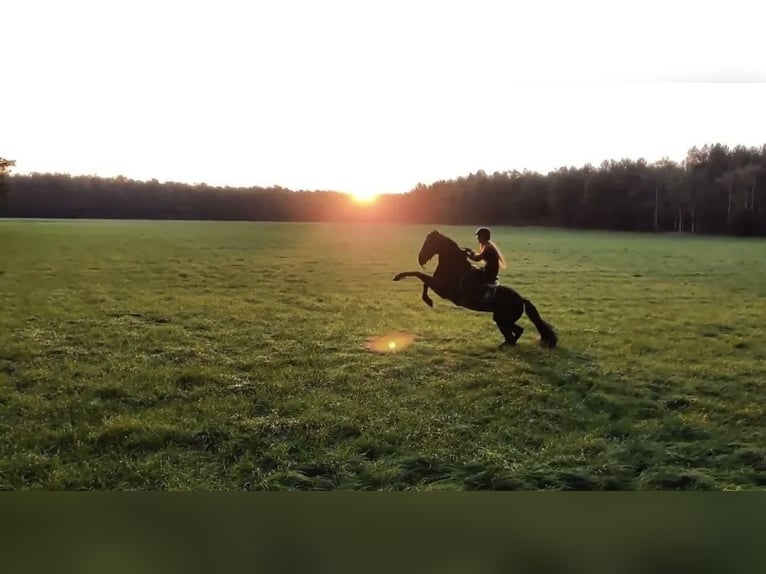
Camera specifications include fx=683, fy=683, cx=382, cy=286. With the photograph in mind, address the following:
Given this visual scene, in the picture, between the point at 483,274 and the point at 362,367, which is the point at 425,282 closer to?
the point at 483,274

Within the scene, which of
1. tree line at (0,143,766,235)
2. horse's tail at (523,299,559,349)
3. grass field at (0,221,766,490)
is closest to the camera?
grass field at (0,221,766,490)

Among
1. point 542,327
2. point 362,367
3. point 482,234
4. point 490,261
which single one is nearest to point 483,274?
point 490,261

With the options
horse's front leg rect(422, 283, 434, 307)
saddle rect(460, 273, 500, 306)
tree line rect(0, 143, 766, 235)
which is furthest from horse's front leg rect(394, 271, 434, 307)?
tree line rect(0, 143, 766, 235)

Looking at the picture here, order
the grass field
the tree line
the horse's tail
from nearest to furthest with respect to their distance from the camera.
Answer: the grass field
the horse's tail
the tree line

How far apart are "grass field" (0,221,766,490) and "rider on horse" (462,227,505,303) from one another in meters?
0.09

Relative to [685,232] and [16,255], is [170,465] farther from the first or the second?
[685,232]

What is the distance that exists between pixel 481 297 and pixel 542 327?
12.5 inches

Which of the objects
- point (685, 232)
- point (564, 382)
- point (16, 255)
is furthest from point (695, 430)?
point (16, 255)

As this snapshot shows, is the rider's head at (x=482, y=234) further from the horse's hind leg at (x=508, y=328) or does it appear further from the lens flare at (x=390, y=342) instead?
the lens flare at (x=390, y=342)

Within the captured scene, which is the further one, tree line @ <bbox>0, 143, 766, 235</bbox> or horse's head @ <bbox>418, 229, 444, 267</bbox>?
tree line @ <bbox>0, 143, 766, 235</bbox>

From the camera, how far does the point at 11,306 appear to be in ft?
10.5

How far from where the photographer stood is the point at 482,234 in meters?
3.27

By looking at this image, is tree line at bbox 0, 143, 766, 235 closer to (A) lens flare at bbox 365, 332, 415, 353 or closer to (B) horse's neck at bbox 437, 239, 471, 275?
(B) horse's neck at bbox 437, 239, 471, 275

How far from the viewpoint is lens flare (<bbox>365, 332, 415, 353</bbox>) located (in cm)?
319
